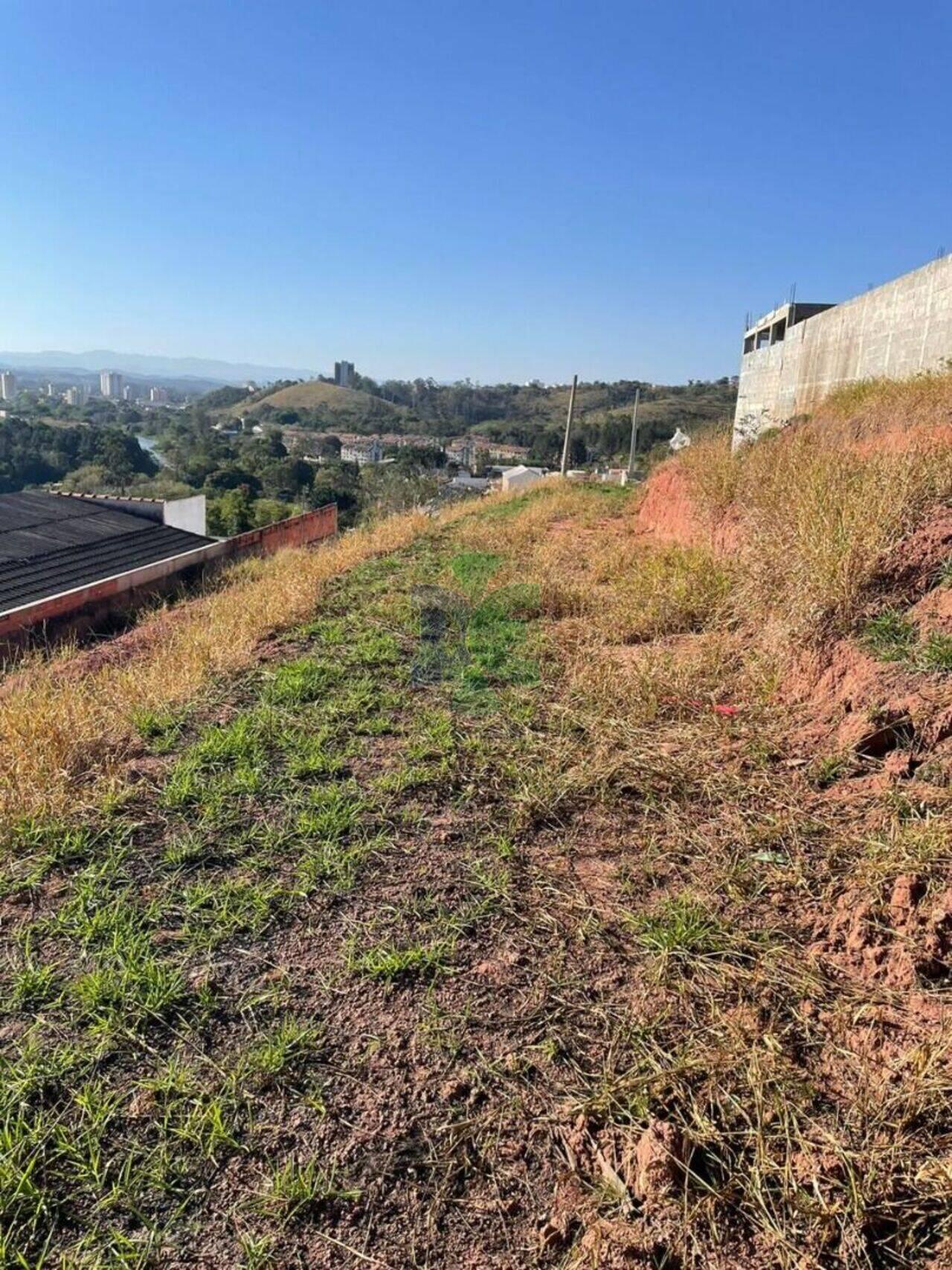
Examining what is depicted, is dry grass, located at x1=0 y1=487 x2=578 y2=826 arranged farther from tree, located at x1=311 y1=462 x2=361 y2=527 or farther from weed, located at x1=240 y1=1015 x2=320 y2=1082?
tree, located at x1=311 y1=462 x2=361 y2=527

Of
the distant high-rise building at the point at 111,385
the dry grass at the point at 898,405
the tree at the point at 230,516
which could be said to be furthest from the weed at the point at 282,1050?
the distant high-rise building at the point at 111,385

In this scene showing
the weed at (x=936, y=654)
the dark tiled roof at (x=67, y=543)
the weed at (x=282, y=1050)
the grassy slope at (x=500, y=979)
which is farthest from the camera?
the dark tiled roof at (x=67, y=543)

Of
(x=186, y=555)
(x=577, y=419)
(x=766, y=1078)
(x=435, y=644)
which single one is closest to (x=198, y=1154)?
(x=766, y=1078)

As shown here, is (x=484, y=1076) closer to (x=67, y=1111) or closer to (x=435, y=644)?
(x=67, y=1111)

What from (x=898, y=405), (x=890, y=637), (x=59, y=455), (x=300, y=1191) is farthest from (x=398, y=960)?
(x=59, y=455)

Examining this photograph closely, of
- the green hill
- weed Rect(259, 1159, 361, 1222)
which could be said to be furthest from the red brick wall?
the green hill

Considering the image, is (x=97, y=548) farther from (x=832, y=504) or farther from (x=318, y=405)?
(x=318, y=405)

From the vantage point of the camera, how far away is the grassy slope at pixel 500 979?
135cm

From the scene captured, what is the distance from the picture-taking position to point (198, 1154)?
146 centimetres

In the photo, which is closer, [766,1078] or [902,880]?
[766,1078]

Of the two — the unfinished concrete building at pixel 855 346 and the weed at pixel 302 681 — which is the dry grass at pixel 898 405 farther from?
the weed at pixel 302 681

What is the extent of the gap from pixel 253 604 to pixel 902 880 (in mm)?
5185

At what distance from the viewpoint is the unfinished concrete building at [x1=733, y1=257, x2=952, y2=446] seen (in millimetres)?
8305

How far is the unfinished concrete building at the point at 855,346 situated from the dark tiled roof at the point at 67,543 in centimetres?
948
